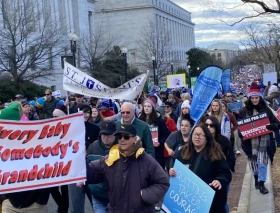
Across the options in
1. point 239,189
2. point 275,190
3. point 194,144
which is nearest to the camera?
point 194,144

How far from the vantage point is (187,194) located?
226 inches

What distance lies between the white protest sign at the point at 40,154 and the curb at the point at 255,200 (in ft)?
12.1

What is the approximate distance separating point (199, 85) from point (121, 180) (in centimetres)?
398

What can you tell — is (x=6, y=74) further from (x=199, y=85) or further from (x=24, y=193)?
(x=24, y=193)

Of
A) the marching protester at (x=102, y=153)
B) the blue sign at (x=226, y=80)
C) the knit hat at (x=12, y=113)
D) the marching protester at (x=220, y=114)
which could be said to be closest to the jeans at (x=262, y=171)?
the marching protester at (x=220, y=114)

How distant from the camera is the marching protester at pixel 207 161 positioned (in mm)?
5695

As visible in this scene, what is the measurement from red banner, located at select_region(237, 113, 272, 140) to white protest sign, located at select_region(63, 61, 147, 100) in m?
2.91

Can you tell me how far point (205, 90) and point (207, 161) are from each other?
264 cm

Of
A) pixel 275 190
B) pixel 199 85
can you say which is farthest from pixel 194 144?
pixel 275 190

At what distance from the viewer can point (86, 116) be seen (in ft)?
24.8

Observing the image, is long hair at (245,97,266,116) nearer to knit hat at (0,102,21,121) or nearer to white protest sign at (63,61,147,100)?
white protest sign at (63,61,147,100)

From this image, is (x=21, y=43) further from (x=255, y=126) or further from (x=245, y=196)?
(x=255, y=126)

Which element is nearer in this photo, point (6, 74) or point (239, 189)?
point (239, 189)

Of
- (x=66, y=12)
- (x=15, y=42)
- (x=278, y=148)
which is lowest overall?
(x=278, y=148)
